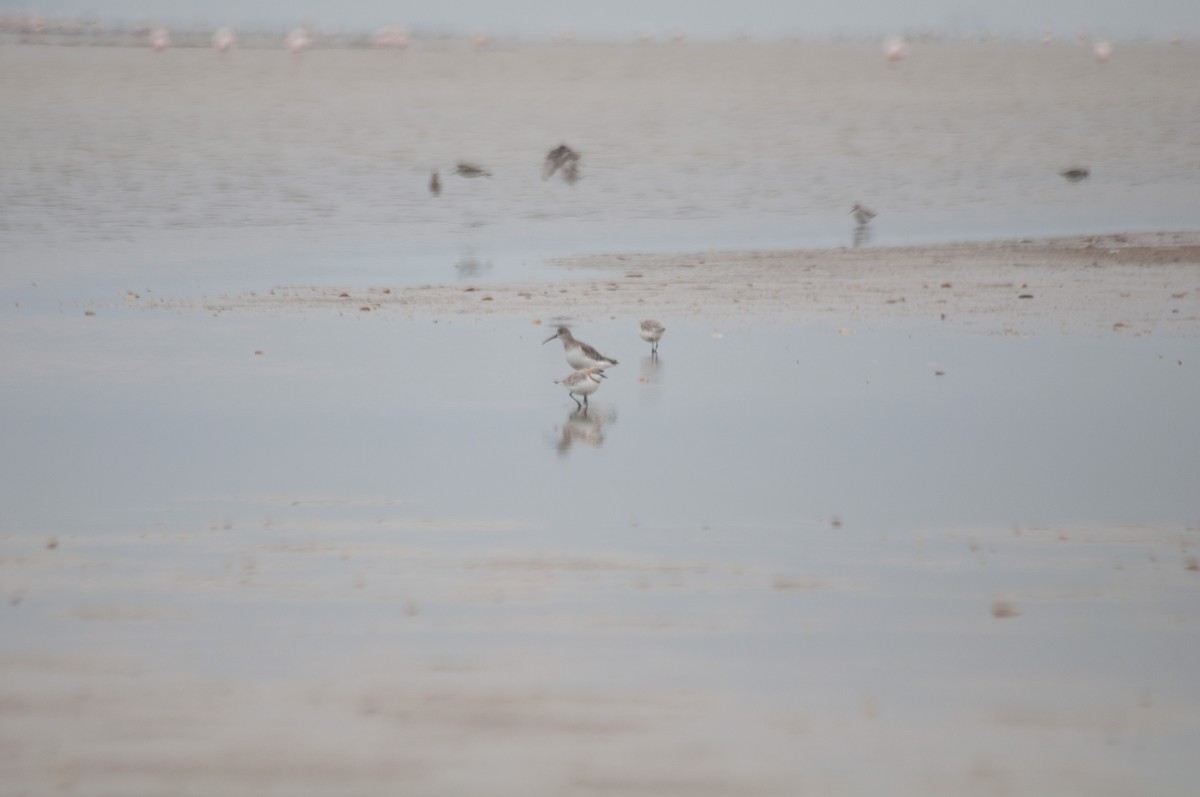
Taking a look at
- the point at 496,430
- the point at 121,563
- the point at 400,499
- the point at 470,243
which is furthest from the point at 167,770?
the point at 470,243

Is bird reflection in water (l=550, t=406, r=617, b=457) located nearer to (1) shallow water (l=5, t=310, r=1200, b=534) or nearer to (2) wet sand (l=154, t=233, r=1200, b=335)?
(1) shallow water (l=5, t=310, r=1200, b=534)

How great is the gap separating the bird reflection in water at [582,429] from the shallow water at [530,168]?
6969 mm

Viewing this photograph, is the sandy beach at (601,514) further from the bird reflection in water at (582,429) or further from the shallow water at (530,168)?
the shallow water at (530,168)

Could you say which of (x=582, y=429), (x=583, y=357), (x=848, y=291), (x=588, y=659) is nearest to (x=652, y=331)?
(x=583, y=357)

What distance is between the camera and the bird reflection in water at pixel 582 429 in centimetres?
931

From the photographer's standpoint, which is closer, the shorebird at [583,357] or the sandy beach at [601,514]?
the sandy beach at [601,514]

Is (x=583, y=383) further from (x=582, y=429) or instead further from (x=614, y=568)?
(x=614, y=568)

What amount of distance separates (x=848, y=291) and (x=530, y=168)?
716 inches

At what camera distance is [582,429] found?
973cm

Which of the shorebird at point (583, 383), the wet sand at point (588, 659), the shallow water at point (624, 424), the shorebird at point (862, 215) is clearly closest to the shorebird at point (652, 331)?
the shallow water at point (624, 424)

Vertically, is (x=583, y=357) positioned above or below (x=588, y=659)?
above

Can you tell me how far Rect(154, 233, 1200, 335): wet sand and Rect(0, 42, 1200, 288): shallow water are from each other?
1.32 metres

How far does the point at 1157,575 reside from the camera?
6.70 metres

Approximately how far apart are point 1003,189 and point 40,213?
1472 centimetres
